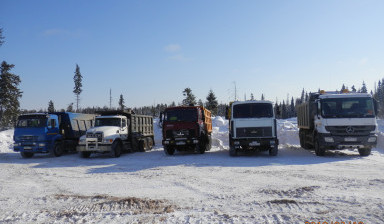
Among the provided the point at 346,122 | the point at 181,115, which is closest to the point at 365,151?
the point at 346,122

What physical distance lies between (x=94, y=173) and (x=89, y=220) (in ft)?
21.0

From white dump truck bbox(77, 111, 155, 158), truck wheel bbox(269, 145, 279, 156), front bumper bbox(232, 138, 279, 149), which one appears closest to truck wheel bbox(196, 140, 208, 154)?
front bumper bbox(232, 138, 279, 149)

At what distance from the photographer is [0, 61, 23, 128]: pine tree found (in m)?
49.9

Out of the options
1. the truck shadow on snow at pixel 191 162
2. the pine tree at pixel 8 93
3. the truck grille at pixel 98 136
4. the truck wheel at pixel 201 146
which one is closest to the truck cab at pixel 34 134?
the truck shadow on snow at pixel 191 162

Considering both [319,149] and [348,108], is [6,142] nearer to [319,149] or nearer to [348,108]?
[319,149]

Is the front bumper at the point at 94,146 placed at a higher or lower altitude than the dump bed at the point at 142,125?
lower

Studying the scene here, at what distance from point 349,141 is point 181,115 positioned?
31.1ft

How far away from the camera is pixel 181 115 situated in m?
18.5

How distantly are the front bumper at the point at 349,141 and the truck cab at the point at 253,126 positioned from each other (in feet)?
8.46

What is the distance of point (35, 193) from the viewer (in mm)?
8586

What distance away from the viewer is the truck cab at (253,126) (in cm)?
1574

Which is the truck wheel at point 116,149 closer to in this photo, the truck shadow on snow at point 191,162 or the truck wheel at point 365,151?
the truck shadow on snow at point 191,162

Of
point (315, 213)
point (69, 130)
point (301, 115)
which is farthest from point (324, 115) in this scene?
point (69, 130)

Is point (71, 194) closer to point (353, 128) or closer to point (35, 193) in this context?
point (35, 193)
